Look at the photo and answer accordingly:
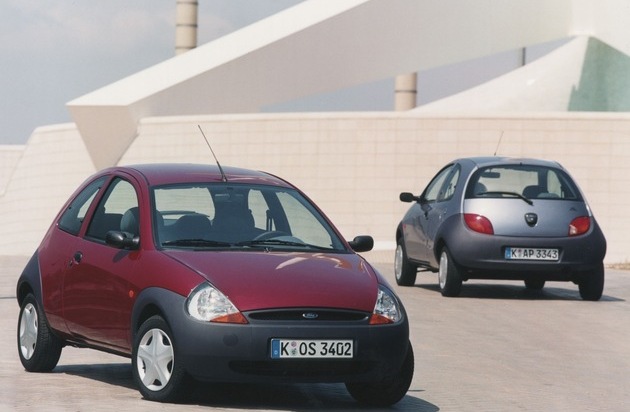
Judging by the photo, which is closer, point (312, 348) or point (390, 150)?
point (312, 348)

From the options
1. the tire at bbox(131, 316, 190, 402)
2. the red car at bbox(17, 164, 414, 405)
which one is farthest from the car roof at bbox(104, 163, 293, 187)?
the tire at bbox(131, 316, 190, 402)

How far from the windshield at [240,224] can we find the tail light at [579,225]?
301 inches

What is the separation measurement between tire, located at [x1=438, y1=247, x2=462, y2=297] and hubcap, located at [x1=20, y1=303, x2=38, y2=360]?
7496mm

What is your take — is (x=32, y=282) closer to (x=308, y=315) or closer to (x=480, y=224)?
(x=308, y=315)

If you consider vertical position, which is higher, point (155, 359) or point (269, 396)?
point (155, 359)

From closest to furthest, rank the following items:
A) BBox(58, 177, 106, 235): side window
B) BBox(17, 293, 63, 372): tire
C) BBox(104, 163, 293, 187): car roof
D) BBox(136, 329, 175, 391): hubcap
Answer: BBox(136, 329, 175, 391): hubcap, BBox(104, 163, 293, 187): car roof, BBox(17, 293, 63, 372): tire, BBox(58, 177, 106, 235): side window

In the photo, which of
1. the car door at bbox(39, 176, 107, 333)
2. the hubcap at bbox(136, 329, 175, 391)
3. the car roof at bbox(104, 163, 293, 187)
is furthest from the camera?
the car door at bbox(39, 176, 107, 333)

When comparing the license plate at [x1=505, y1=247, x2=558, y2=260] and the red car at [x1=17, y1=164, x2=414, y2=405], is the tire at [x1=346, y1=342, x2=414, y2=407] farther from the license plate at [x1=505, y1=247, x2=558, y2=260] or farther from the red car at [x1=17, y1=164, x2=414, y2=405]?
the license plate at [x1=505, y1=247, x2=558, y2=260]

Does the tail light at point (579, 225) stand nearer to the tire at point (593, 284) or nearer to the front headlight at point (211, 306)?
the tire at point (593, 284)

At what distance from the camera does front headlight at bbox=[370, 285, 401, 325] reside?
881 cm

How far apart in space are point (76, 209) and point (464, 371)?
296 centimetres

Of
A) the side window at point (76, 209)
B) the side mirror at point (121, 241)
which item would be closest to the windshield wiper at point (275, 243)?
the side mirror at point (121, 241)

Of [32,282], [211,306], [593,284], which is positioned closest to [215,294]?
[211,306]

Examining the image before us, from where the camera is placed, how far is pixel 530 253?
17141mm
